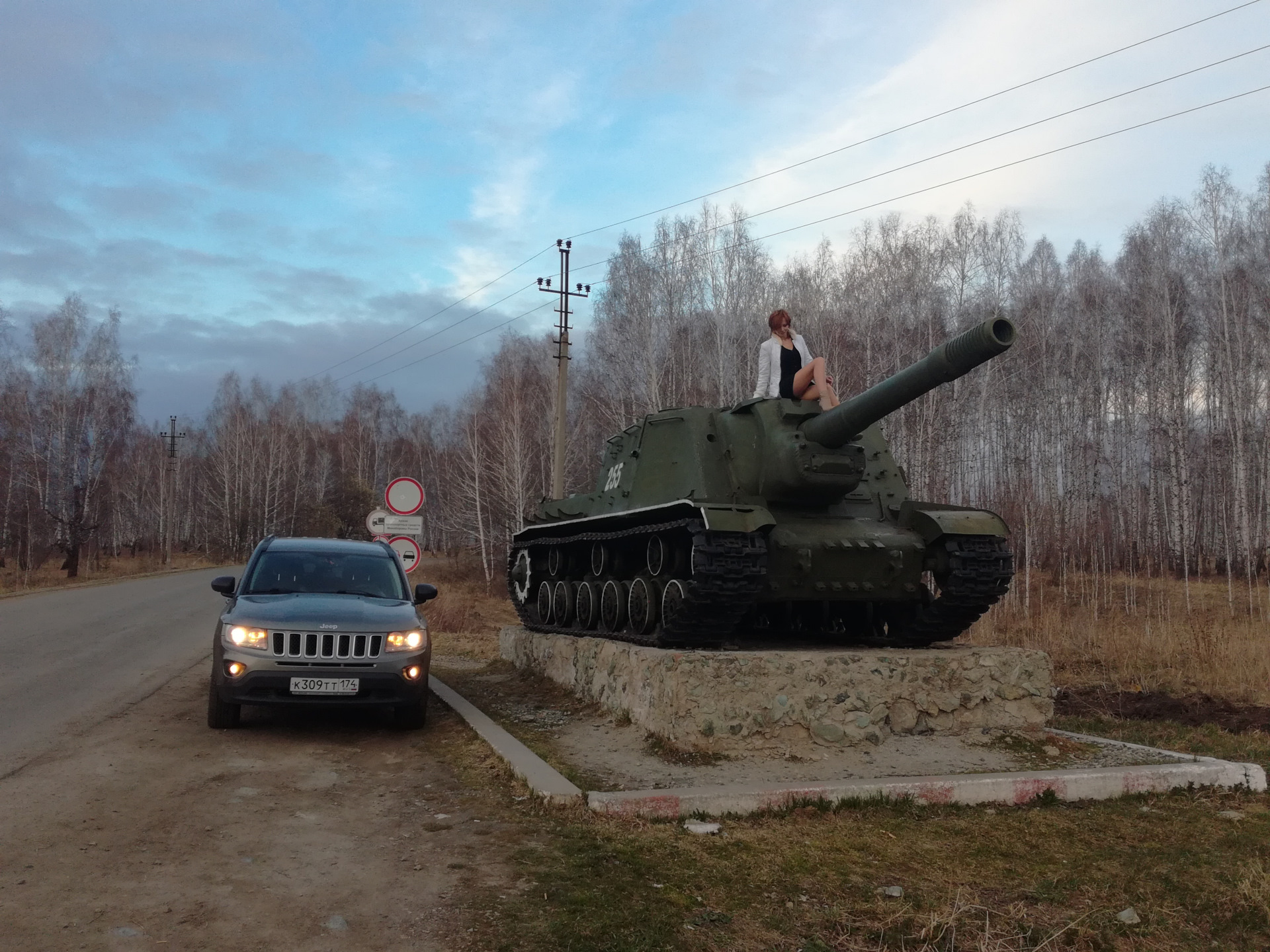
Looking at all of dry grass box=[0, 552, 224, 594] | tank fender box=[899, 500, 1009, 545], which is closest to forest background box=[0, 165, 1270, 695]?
dry grass box=[0, 552, 224, 594]

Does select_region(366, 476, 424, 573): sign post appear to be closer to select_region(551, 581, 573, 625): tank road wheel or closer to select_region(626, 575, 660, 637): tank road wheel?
select_region(551, 581, 573, 625): tank road wheel

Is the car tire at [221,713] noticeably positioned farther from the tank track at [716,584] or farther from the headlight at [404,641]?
the tank track at [716,584]

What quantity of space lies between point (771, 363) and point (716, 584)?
250 centimetres

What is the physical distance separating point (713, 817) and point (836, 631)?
4977 mm

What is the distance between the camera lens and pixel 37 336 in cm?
4297

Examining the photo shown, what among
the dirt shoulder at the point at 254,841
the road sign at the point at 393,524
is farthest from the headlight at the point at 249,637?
the road sign at the point at 393,524

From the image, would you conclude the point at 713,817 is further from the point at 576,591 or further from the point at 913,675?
the point at 576,591

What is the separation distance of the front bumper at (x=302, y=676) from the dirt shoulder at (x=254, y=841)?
33cm

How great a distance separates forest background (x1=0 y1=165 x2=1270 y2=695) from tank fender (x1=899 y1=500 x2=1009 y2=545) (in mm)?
12207

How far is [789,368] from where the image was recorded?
8734 millimetres

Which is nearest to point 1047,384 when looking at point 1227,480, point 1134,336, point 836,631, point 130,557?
point 1134,336

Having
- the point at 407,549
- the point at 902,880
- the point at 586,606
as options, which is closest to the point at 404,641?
the point at 586,606

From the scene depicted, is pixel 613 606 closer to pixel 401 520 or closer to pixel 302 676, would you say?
pixel 302 676

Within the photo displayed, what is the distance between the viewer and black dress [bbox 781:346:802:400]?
28.6 ft
